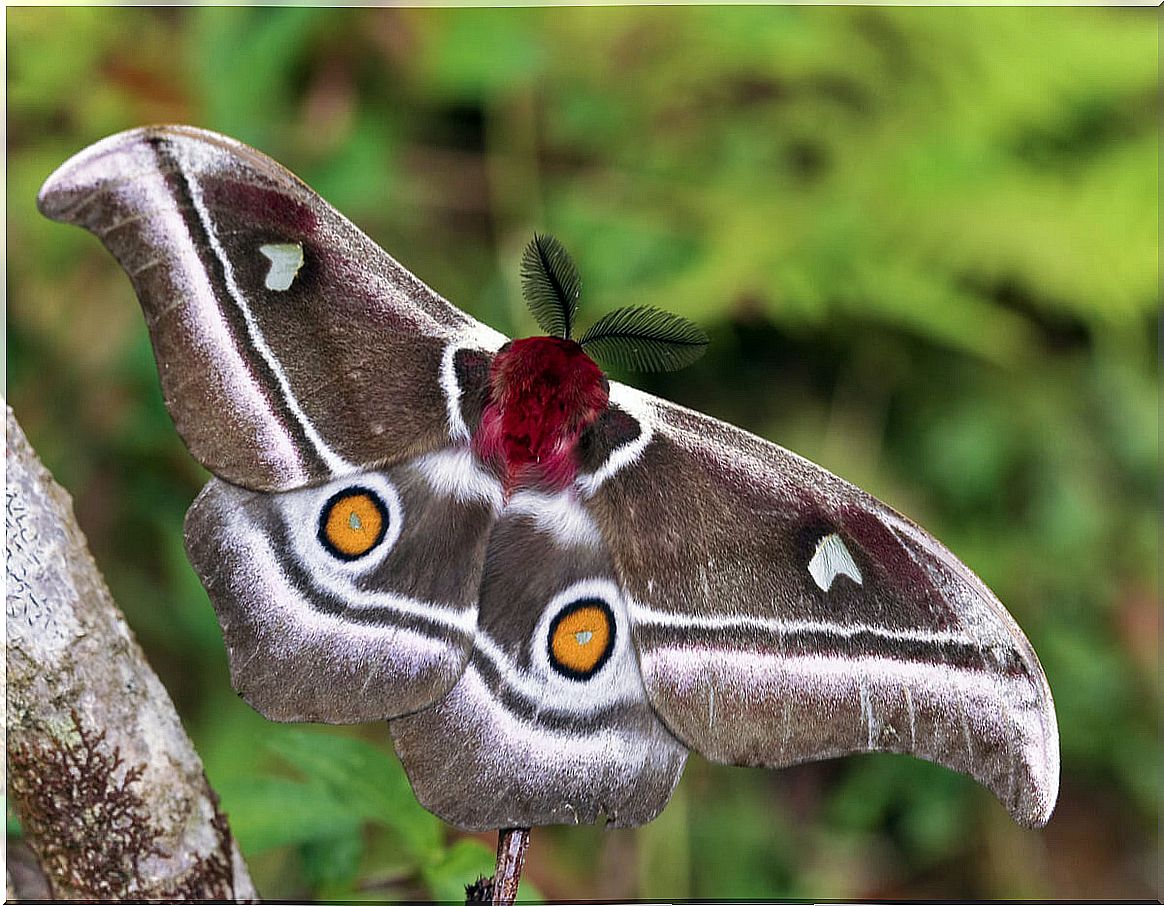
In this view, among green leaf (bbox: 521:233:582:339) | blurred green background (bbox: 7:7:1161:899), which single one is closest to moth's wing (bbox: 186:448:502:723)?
green leaf (bbox: 521:233:582:339)

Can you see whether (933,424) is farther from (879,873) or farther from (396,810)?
(396,810)

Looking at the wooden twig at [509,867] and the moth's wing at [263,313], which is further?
the moth's wing at [263,313]

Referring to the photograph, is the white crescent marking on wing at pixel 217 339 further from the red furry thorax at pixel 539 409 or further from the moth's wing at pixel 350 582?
the red furry thorax at pixel 539 409

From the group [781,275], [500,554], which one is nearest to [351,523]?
[500,554]

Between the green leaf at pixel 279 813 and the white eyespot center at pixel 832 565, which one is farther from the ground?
the white eyespot center at pixel 832 565

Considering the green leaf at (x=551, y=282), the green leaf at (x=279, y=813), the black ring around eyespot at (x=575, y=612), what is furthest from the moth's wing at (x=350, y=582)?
the green leaf at (x=279, y=813)

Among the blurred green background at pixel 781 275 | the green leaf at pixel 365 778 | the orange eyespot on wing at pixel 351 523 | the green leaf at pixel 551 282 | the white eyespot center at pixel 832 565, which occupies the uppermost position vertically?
the blurred green background at pixel 781 275

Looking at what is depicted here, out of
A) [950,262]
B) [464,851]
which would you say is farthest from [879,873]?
[464,851]
